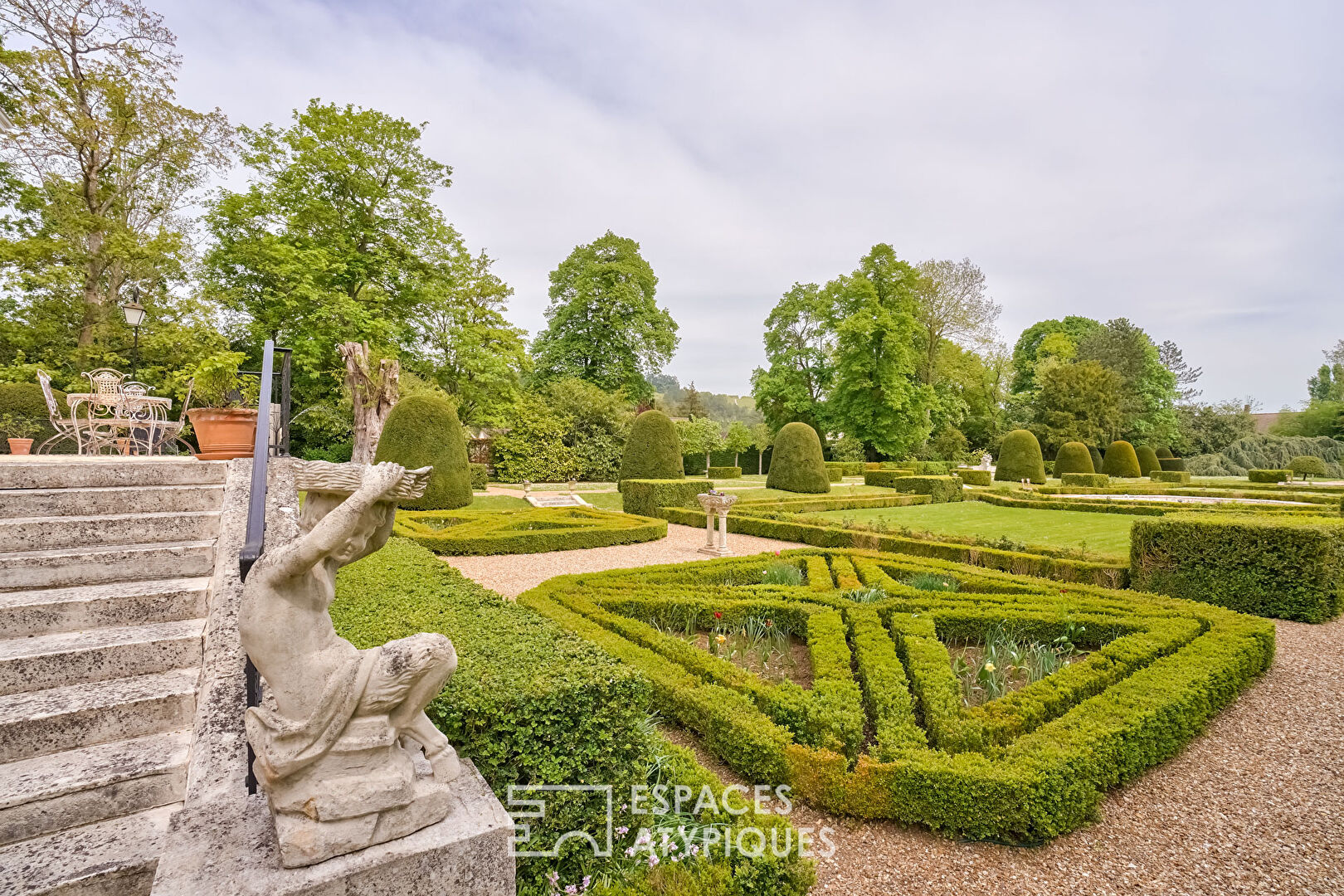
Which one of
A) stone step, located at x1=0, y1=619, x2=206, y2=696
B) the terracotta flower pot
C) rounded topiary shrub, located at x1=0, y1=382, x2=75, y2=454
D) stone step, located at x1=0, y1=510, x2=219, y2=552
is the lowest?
stone step, located at x1=0, y1=619, x2=206, y2=696

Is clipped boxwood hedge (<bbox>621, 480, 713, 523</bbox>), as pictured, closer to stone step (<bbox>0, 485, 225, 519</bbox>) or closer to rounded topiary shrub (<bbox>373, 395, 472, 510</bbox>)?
rounded topiary shrub (<bbox>373, 395, 472, 510</bbox>)

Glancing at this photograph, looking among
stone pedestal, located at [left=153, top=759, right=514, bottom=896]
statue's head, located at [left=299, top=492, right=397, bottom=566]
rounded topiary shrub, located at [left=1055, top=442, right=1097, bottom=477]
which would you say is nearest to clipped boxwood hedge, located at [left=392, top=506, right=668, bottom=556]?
stone pedestal, located at [left=153, top=759, right=514, bottom=896]

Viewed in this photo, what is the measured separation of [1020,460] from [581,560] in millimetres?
22137

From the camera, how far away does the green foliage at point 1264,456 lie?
30.8 metres

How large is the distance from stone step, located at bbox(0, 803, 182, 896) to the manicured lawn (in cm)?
1061

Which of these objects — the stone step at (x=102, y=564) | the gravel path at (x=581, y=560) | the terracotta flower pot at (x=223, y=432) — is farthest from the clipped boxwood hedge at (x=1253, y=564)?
the terracotta flower pot at (x=223, y=432)

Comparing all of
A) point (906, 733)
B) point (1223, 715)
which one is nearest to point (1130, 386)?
point (1223, 715)

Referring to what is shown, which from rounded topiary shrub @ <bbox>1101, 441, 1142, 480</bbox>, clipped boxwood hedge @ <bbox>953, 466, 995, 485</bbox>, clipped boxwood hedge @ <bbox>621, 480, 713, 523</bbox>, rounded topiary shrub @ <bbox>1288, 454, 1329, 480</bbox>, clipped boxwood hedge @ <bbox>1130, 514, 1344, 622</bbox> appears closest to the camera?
clipped boxwood hedge @ <bbox>1130, 514, 1344, 622</bbox>

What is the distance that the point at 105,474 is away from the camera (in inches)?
160

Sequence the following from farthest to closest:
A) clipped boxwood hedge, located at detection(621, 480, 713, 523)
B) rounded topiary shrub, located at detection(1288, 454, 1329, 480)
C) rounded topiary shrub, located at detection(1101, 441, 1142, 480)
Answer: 1. rounded topiary shrub, located at detection(1288, 454, 1329, 480)
2. rounded topiary shrub, located at detection(1101, 441, 1142, 480)
3. clipped boxwood hedge, located at detection(621, 480, 713, 523)

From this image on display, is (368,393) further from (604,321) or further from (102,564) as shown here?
(604,321)

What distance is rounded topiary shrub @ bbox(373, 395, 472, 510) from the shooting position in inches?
505

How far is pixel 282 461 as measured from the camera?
4.27 meters

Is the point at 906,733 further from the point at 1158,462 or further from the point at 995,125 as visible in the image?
the point at 1158,462
